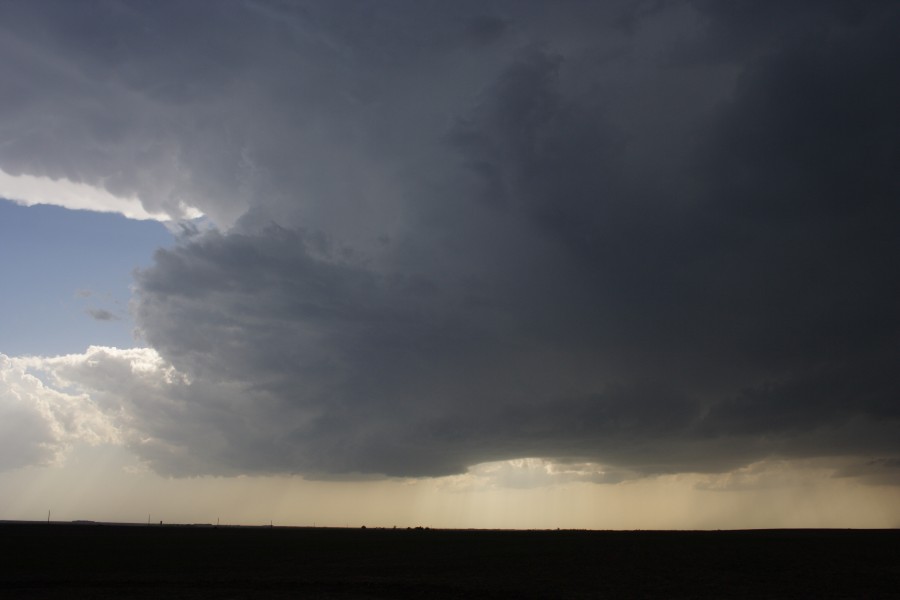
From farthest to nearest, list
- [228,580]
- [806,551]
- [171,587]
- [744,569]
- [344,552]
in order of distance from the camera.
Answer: [344,552], [806,551], [744,569], [228,580], [171,587]

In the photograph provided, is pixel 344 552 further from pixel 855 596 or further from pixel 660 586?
pixel 855 596

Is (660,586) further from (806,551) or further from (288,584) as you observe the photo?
(806,551)

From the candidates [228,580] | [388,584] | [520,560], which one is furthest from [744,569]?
[228,580]

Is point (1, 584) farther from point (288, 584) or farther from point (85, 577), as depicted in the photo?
point (288, 584)

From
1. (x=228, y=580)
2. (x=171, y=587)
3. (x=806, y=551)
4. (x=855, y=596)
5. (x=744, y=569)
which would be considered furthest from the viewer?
(x=806, y=551)

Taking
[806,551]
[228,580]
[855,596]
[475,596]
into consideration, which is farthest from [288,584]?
[806,551]

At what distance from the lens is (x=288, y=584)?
55438 millimetres

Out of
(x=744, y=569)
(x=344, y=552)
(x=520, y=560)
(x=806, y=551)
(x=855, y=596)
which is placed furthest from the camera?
(x=344, y=552)

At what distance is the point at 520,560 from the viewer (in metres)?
79.0

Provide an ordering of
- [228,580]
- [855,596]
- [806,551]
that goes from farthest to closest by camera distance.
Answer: [806,551]
[228,580]
[855,596]

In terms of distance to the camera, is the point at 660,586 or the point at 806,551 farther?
the point at 806,551

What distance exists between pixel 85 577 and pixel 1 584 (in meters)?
7.68

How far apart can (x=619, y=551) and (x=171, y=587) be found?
6155cm

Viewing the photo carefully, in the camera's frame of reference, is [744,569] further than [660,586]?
Yes
